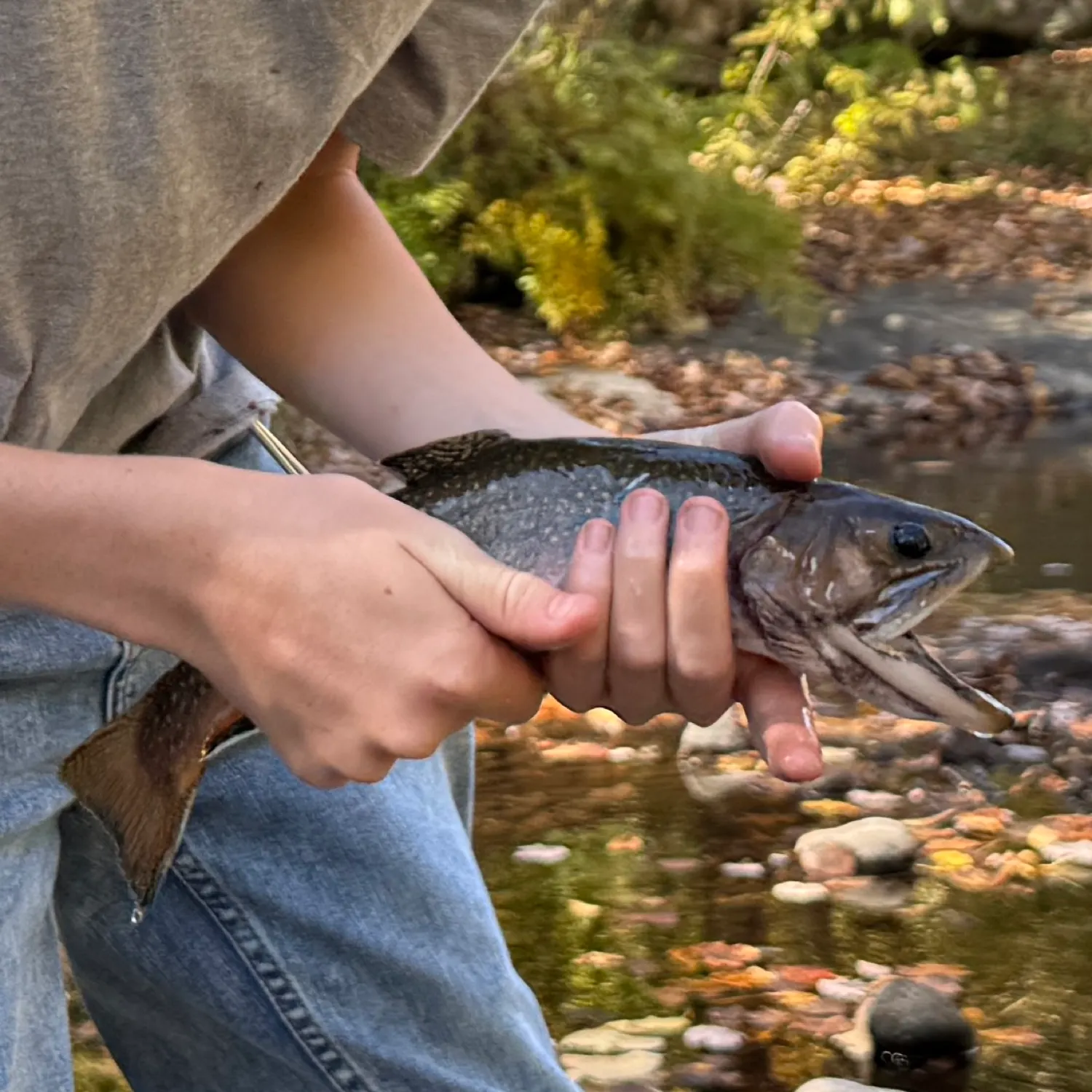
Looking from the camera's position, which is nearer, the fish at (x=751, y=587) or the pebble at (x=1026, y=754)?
the fish at (x=751, y=587)

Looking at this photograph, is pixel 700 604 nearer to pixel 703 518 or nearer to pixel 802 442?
pixel 703 518

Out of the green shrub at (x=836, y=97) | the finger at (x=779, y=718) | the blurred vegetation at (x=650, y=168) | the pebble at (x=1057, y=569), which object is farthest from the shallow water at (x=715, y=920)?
the green shrub at (x=836, y=97)

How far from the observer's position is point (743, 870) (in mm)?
3475

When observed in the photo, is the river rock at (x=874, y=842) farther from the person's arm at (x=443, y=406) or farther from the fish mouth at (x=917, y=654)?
the fish mouth at (x=917, y=654)

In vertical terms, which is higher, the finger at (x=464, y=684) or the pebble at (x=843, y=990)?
the finger at (x=464, y=684)

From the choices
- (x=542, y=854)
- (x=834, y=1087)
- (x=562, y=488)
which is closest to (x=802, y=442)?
(x=562, y=488)

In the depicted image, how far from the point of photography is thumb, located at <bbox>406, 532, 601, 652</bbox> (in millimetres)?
1403

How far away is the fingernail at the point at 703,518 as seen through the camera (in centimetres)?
154

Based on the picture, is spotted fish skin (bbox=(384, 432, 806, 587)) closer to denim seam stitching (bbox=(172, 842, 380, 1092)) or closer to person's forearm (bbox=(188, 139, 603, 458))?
person's forearm (bbox=(188, 139, 603, 458))

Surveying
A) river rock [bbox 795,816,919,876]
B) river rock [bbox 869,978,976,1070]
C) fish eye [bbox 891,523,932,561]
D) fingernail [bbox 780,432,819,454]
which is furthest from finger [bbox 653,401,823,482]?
river rock [bbox 795,816,919,876]

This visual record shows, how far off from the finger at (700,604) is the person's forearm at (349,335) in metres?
0.40

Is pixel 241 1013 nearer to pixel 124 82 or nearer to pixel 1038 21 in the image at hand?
pixel 124 82

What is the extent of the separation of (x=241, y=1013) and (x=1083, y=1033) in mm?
1652

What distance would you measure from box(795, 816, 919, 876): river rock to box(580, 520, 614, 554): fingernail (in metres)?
2.07
